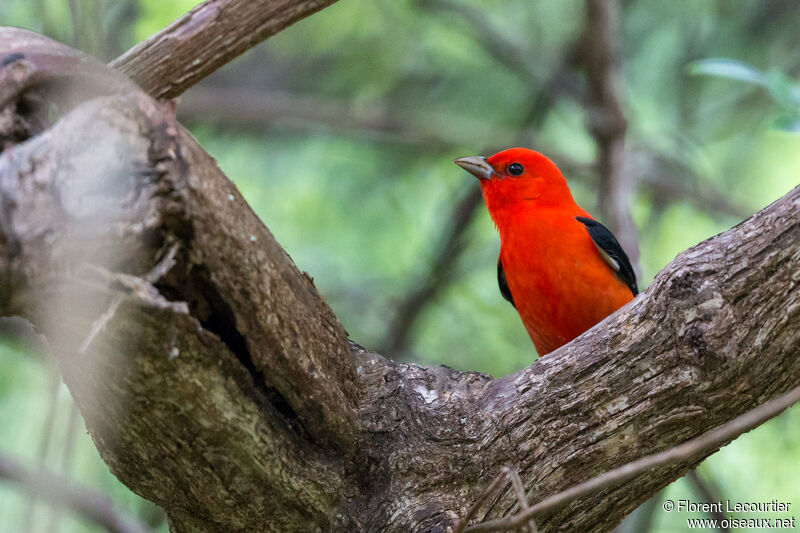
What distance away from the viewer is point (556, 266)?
15.6ft

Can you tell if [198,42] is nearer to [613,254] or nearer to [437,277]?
[613,254]

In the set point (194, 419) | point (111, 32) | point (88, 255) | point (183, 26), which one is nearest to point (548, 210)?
point (183, 26)

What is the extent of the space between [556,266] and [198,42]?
2394mm

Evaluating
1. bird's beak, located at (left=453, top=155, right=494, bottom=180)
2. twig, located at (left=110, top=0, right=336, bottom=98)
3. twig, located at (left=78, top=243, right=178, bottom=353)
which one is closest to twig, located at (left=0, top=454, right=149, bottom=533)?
twig, located at (left=78, top=243, right=178, bottom=353)

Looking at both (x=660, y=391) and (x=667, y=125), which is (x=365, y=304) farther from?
(x=660, y=391)

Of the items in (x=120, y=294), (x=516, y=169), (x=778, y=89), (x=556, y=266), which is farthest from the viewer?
(x=516, y=169)

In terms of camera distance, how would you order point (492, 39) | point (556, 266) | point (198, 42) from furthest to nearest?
1. point (492, 39)
2. point (556, 266)
3. point (198, 42)

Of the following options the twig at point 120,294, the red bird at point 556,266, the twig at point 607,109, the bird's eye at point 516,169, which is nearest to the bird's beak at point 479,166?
the bird's eye at point 516,169

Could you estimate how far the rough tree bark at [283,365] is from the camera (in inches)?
95.1

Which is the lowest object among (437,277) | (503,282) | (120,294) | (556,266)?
(120,294)

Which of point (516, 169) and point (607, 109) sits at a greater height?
point (607, 109)

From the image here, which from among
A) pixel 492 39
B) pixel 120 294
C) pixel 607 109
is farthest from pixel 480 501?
pixel 492 39

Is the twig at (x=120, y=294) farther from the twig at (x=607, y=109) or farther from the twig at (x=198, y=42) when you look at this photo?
the twig at (x=607, y=109)

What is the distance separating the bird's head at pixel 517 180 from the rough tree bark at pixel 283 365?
208 centimetres
